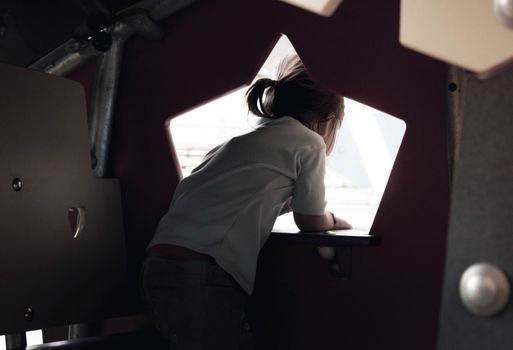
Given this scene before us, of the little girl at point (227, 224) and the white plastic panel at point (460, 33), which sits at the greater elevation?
the white plastic panel at point (460, 33)

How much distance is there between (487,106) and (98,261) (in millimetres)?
1586

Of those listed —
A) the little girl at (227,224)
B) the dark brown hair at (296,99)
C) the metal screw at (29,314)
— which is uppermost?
the dark brown hair at (296,99)

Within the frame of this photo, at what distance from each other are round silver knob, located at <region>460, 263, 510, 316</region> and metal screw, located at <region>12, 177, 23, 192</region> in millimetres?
1393

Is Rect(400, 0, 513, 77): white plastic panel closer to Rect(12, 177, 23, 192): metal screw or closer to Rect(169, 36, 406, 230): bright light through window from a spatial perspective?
Rect(169, 36, 406, 230): bright light through window

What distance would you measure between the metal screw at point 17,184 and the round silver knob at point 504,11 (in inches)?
56.0

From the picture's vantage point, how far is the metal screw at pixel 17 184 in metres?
1.58

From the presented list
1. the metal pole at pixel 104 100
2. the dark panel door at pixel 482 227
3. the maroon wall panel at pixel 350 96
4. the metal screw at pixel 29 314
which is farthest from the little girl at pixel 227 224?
the dark panel door at pixel 482 227

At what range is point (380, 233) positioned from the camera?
158 cm

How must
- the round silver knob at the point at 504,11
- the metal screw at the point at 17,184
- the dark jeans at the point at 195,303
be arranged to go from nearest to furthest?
the round silver knob at the point at 504,11 → the dark jeans at the point at 195,303 → the metal screw at the point at 17,184

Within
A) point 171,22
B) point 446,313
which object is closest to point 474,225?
point 446,313

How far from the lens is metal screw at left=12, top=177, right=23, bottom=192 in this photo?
158cm

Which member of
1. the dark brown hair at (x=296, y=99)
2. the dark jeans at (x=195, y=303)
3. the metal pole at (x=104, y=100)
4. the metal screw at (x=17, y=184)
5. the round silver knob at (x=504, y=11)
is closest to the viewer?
the round silver knob at (x=504, y=11)

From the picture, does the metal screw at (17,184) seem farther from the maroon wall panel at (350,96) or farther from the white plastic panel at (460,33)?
the white plastic panel at (460,33)

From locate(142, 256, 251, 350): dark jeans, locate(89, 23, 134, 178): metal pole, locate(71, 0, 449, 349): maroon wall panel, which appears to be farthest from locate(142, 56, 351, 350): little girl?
locate(89, 23, 134, 178): metal pole
